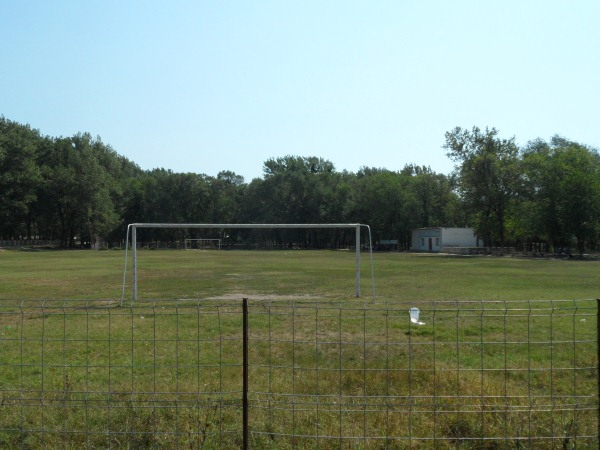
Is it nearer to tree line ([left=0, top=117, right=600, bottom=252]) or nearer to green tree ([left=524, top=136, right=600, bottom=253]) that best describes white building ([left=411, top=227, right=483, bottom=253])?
tree line ([left=0, top=117, right=600, bottom=252])

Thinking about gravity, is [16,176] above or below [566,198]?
above

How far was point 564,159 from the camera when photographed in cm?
6625

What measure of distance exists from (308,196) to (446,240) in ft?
105

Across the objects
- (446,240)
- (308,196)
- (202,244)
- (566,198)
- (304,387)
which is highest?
(308,196)

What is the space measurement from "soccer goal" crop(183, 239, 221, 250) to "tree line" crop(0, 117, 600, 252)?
173cm

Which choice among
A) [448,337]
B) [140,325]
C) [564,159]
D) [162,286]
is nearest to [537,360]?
[448,337]

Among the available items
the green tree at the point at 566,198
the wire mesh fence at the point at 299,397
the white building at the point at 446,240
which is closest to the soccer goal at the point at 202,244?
the white building at the point at 446,240

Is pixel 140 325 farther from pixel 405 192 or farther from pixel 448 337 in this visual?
pixel 405 192

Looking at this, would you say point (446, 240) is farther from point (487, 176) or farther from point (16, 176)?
point (16, 176)

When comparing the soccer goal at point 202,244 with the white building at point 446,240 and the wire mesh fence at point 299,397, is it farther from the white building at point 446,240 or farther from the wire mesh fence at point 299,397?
the wire mesh fence at point 299,397

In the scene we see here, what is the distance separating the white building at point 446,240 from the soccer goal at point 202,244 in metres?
30.2

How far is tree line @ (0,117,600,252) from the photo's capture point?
65.7 meters

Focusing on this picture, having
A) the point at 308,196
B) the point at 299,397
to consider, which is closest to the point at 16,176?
the point at 308,196

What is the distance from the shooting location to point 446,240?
81.4m
